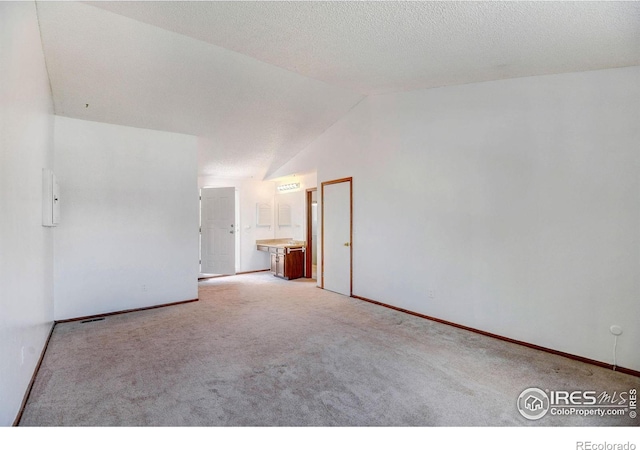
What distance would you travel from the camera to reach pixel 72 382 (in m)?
2.56

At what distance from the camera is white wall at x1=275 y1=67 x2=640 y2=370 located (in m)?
2.78

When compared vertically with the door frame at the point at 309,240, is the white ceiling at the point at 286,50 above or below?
above

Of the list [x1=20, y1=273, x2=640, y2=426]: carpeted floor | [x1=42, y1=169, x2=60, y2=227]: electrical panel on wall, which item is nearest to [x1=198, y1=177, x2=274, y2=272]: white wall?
[x1=20, y1=273, x2=640, y2=426]: carpeted floor

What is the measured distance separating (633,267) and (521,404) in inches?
63.0

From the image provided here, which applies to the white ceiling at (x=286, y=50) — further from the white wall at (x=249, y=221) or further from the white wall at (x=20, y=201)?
the white wall at (x=249, y=221)

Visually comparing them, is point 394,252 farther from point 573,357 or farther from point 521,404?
point 521,404

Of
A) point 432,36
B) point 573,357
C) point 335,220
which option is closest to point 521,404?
point 573,357

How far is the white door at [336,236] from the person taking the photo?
5.37 meters

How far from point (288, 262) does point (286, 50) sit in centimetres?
447

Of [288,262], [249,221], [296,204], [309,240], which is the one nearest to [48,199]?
[288,262]

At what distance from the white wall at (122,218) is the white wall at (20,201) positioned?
1217 millimetres

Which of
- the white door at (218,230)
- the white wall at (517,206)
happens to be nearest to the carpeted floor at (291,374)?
the white wall at (517,206)

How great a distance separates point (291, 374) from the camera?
8.74 feet

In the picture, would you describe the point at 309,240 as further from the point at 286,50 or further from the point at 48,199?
the point at 48,199
